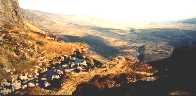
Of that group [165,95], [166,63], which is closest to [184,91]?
[165,95]

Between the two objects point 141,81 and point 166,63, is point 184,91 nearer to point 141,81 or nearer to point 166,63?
point 141,81

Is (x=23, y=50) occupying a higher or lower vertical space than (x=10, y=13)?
lower

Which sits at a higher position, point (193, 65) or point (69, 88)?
point (193, 65)

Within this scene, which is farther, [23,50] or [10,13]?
[10,13]

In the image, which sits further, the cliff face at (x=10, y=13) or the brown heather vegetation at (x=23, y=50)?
the cliff face at (x=10, y=13)

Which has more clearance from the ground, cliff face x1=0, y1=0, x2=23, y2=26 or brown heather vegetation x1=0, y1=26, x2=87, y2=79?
cliff face x1=0, y1=0, x2=23, y2=26

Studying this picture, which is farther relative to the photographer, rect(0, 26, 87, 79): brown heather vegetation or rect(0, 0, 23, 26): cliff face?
rect(0, 0, 23, 26): cliff face

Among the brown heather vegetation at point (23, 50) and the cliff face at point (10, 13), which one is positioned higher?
the cliff face at point (10, 13)

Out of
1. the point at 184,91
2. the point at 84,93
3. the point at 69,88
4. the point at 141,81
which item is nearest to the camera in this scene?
the point at 184,91
